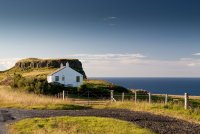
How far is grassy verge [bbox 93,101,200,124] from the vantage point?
2897 centimetres

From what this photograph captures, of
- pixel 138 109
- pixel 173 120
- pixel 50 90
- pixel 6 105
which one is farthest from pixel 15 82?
pixel 173 120

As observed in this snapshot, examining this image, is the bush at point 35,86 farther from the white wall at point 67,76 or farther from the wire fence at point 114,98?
the white wall at point 67,76

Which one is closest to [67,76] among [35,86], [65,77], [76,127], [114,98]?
[65,77]

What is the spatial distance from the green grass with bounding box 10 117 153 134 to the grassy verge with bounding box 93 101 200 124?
612 centimetres

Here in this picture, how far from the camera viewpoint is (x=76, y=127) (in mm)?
23531

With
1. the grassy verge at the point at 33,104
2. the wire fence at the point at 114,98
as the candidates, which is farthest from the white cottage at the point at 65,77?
the grassy verge at the point at 33,104

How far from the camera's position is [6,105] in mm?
42594

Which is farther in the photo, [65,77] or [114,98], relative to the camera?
[65,77]

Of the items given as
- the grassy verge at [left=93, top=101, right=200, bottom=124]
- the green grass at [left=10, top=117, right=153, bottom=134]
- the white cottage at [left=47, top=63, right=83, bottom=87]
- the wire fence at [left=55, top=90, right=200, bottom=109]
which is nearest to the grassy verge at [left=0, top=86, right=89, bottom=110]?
the grassy verge at [left=93, top=101, right=200, bottom=124]

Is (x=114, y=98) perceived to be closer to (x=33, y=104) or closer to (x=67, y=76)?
(x=33, y=104)

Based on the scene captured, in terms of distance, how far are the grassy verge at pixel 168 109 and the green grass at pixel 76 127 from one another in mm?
6123

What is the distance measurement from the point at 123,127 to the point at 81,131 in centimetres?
303

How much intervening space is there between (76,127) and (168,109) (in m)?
12.6

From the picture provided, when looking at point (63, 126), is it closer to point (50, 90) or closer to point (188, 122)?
point (188, 122)
